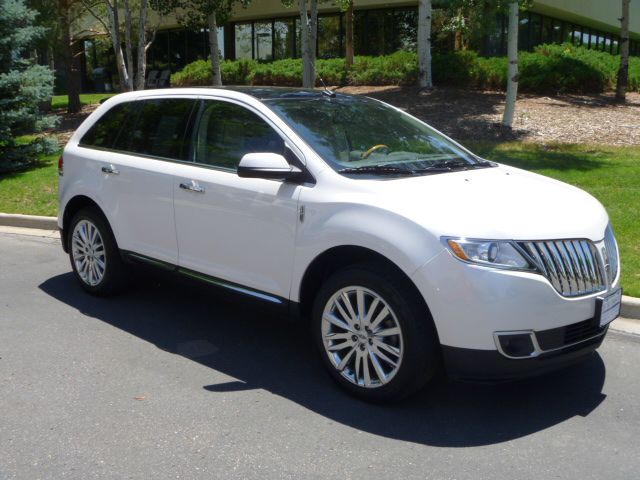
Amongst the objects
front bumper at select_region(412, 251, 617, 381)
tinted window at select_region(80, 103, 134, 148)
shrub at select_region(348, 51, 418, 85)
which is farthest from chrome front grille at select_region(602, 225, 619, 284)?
shrub at select_region(348, 51, 418, 85)

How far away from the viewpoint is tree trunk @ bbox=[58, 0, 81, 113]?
20906 mm

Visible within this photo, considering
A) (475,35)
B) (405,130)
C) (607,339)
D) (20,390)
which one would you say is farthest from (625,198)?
(475,35)

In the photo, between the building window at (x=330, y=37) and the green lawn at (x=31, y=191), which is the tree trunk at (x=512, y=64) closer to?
the green lawn at (x=31, y=191)

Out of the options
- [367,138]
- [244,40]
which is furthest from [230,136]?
[244,40]

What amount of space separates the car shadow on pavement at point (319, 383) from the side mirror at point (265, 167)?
942 millimetres

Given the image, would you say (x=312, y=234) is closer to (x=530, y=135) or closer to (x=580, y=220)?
(x=580, y=220)

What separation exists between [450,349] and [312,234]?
1.12 metres

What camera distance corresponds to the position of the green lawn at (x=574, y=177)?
8094 mm

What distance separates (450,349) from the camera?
12.9ft

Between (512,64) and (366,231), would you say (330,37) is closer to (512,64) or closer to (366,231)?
(512,64)

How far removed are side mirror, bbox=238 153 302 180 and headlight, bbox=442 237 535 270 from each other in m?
1.25

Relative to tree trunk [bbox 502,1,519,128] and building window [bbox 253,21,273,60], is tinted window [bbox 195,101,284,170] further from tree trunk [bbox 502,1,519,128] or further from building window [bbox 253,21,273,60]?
building window [bbox 253,21,273,60]

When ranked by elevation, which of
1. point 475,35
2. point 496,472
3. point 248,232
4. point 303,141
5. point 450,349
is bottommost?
point 496,472

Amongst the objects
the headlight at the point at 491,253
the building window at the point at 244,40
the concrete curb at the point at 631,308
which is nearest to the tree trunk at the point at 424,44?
the building window at the point at 244,40
